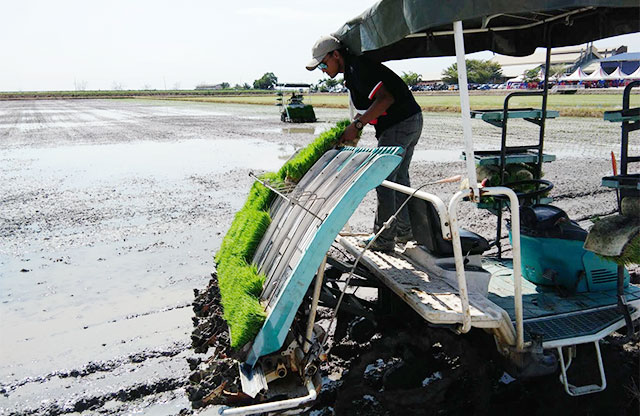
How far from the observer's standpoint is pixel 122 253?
22.7ft

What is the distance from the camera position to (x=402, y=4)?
2871 millimetres

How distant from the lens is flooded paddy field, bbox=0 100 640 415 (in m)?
4.02

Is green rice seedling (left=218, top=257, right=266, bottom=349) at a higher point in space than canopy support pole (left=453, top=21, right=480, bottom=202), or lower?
lower

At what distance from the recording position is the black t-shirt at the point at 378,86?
3.99 m

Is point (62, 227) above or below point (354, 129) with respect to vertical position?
below

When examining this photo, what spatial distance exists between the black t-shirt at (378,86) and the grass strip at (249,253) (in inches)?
11.5

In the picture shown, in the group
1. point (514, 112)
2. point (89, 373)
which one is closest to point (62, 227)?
point (89, 373)

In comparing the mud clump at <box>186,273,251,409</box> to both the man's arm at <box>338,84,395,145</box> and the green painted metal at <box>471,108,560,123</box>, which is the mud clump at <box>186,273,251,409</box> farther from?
the green painted metal at <box>471,108,560,123</box>

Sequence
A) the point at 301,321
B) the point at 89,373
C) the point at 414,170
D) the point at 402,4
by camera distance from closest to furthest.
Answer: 1. the point at 402,4
2. the point at 301,321
3. the point at 89,373
4. the point at 414,170

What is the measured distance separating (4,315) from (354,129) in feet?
12.7

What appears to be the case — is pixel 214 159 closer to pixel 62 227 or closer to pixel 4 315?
pixel 62 227

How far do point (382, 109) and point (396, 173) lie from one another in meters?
0.54

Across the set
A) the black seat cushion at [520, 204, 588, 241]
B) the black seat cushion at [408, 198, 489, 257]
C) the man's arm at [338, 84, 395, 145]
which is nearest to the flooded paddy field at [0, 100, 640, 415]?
the black seat cushion at [520, 204, 588, 241]

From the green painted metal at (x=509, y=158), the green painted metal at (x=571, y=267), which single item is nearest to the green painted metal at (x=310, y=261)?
the green painted metal at (x=571, y=267)
